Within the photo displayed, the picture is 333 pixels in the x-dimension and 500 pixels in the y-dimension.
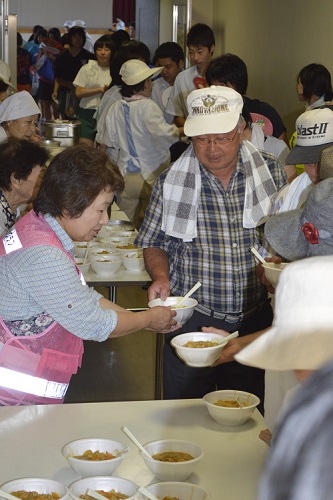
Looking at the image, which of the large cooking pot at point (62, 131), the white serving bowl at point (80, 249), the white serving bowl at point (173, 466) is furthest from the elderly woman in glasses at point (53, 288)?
the large cooking pot at point (62, 131)

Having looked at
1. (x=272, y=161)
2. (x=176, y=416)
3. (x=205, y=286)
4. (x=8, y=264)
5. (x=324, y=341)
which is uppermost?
(x=324, y=341)

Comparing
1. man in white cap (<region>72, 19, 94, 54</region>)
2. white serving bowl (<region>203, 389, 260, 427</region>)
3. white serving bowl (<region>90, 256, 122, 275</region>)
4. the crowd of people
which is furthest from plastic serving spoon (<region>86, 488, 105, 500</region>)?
man in white cap (<region>72, 19, 94, 54</region>)

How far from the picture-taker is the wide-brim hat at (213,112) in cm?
247

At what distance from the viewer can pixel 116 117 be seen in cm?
603

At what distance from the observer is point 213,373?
258 centimetres

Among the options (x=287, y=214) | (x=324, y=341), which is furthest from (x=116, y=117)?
(x=324, y=341)

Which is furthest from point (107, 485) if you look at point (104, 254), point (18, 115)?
point (18, 115)

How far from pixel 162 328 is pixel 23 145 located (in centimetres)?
131

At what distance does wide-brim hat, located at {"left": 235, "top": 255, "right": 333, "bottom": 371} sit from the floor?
129 inches

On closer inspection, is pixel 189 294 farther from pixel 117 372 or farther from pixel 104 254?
pixel 117 372

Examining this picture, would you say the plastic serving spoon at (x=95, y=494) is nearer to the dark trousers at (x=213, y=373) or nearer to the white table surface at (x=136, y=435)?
the white table surface at (x=136, y=435)

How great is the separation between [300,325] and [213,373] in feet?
6.15

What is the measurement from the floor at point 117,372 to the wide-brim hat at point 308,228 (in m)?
2.44

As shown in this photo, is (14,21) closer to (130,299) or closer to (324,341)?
(130,299)
